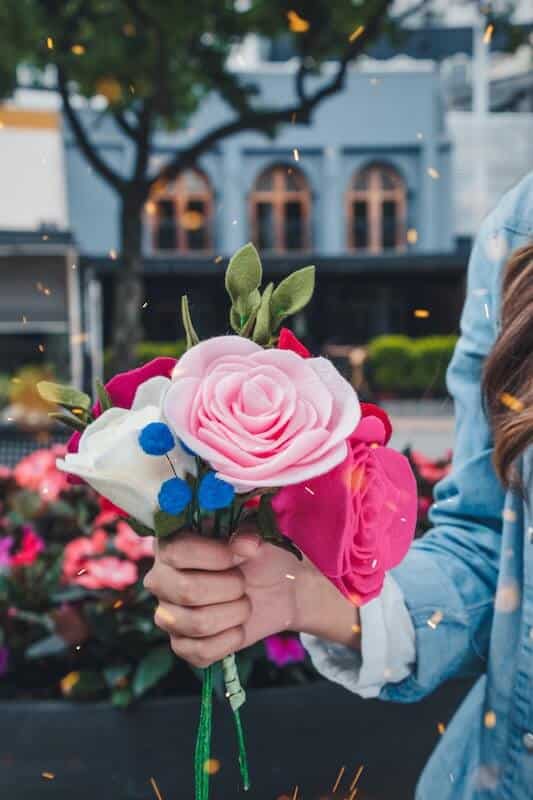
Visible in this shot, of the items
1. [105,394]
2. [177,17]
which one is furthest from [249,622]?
[177,17]

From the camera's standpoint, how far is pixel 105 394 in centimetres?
63

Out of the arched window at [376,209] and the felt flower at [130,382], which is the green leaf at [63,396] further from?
the arched window at [376,209]

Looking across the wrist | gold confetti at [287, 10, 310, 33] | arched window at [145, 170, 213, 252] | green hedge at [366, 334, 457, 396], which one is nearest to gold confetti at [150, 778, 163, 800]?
the wrist

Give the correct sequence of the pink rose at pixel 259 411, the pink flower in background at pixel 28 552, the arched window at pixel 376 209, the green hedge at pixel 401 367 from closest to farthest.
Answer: the pink rose at pixel 259 411
the pink flower in background at pixel 28 552
the green hedge at pixel 401 367
the arched window at pixel 376 209

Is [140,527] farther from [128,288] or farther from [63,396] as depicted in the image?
[128,288]

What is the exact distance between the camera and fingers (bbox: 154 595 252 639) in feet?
2.06

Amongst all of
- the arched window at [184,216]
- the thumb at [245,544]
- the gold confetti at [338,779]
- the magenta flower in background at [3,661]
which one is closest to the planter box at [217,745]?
the gold confetti at [338,779]

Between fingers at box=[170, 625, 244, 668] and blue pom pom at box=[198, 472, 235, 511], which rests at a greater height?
blue pom pom at box=[198, 472, 235, 511]

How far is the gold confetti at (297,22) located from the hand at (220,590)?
13.5 feet

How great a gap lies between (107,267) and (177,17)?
37.8 ft

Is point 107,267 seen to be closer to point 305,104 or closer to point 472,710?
point 305,104

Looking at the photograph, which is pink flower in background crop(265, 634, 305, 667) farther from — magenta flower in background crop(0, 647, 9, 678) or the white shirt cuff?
the white shirt cuff

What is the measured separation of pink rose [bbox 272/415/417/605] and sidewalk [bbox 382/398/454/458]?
6.06 m

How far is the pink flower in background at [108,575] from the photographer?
1642mm
